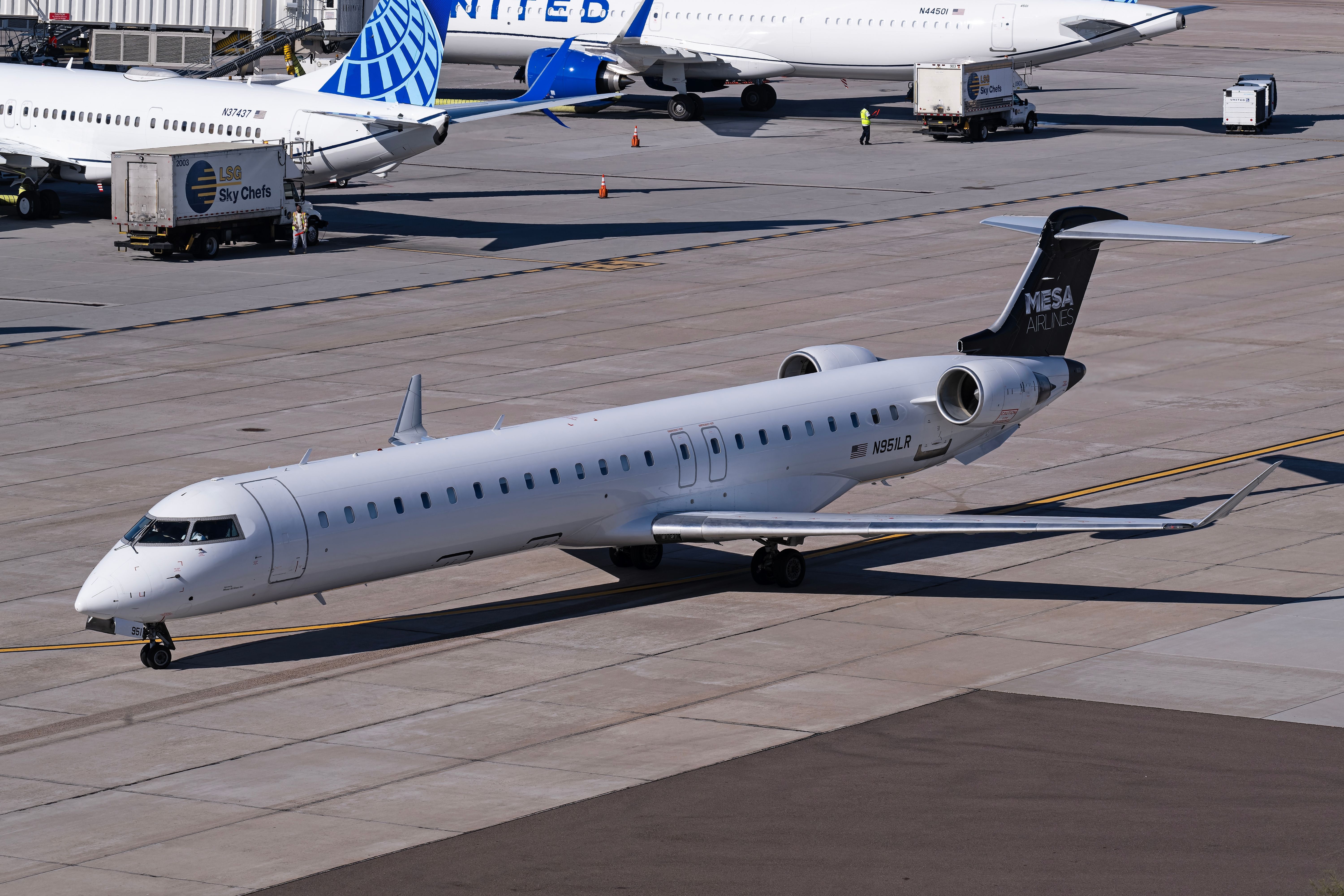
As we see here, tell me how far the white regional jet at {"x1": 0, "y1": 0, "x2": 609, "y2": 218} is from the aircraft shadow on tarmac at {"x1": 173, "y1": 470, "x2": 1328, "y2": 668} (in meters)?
31.8

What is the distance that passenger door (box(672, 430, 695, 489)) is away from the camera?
29453 millimetres

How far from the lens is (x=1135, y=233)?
109 ft

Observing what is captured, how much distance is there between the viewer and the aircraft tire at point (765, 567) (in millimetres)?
30078

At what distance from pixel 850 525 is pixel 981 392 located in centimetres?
416

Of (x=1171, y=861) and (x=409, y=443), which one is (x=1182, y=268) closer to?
(x=409, y=443)

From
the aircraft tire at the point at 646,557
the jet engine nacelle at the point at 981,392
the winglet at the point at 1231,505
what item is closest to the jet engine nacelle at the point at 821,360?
the jet engine nacelle at the point at 981,392

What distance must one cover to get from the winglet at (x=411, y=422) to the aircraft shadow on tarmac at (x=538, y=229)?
92.3ft

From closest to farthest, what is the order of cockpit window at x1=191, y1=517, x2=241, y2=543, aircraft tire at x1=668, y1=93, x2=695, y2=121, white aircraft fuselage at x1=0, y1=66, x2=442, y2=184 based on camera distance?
cockpit window at x1=191, y1=517, x2=241, y2=543 → white aircraft fuselage at x1=0, y1=66, x2=442, y2=184 → aircraft tire at x1=668, y1=93, x2=695, y2=121

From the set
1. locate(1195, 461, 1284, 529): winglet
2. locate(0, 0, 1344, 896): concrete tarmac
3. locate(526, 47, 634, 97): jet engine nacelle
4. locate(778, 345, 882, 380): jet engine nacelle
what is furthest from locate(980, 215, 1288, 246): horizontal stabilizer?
locate(526, 47, 634, 97): jet engine nacelle

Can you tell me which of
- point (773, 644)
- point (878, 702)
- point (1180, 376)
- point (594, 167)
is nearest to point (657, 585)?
point (773, 644)

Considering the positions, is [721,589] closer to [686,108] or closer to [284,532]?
[284,532]

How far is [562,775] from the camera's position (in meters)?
22.2

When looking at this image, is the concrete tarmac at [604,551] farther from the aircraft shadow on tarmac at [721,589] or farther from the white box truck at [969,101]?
the white box truck at [969,101]

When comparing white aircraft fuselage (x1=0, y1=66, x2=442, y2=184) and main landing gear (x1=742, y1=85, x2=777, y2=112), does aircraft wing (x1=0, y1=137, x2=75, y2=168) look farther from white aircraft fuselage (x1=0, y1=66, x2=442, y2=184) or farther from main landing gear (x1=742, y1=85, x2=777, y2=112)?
main landing gear (x1=742, y1=85, x2=777, y2=112)
